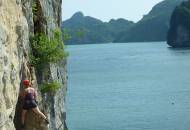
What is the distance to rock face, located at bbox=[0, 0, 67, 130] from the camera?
56.3ft

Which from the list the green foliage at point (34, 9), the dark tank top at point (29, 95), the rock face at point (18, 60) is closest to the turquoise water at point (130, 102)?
the rock face at point (18, 60)

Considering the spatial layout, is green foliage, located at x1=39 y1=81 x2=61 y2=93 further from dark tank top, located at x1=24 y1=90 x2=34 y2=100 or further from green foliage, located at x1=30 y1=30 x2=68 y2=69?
dark tank top, located at x1=24 y1=90 x2=34 y2=100

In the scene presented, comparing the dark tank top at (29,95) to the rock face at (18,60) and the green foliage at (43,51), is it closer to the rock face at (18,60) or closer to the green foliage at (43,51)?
the rock face at (18,60)

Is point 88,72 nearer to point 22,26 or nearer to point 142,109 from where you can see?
point 142,109

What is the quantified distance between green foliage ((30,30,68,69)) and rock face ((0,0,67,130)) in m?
0.44

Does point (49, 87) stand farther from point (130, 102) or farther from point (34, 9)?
point (130, 102)

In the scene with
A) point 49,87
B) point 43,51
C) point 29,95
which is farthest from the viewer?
point 49,87

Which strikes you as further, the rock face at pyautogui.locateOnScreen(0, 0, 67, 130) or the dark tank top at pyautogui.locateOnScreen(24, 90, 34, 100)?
the dark tank top at pyautogui.locateOnScreen(24, 90, 34, 100)

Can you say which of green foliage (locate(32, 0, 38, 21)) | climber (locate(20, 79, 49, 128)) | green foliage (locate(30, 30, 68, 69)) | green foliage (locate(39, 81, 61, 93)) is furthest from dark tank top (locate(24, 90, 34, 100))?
green foliage (locate(32, 0, 38, 21))

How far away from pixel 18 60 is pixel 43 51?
382 centimetres

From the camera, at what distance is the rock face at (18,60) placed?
17.2 metres

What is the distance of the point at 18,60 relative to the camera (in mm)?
18781

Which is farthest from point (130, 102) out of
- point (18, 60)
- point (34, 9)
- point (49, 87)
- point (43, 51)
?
point (18, 60)

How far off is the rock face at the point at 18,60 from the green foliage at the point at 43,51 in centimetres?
44
